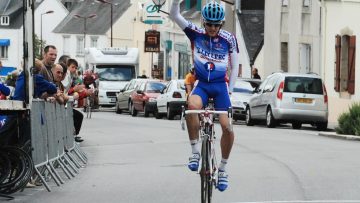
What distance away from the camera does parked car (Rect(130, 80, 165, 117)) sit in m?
46.4

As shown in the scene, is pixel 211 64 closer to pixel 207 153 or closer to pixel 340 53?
pixel 207 153

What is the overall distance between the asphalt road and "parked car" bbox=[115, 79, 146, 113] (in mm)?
22490

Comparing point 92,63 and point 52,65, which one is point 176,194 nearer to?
point 52,65

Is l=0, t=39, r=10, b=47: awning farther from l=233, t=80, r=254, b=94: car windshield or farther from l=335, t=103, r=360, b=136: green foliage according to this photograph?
l=335, t=103, r=360, b=136: green foliage

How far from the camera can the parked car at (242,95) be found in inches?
1558

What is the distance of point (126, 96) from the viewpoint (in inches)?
2004

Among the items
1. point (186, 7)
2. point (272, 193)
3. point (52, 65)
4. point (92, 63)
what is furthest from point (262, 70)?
point (272, 193)

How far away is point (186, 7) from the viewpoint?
78312mm

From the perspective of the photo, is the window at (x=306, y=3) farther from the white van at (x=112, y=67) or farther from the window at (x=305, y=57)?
the white van at (x=112, y=67)

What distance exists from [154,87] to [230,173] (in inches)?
1221

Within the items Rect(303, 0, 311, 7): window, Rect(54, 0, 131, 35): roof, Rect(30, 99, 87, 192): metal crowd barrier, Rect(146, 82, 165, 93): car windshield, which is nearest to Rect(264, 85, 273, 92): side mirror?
Rect(303, 0, 311, 7): window

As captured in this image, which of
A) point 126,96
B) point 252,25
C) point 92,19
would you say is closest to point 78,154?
point 126,96

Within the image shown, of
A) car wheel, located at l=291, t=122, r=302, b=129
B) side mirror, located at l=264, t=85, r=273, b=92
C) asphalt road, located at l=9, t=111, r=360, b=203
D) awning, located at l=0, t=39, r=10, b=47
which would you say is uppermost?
awning, located at l=0, t=39, r=10, b=47

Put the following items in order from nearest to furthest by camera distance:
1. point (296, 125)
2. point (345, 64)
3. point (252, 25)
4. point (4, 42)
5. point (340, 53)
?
point (296, 125)
point (345, 64)
point (340, 53)
point (252, 25)
point (4, 42)
